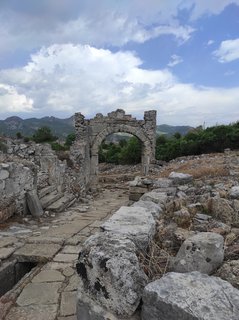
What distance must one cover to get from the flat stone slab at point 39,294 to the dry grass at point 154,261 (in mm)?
1375

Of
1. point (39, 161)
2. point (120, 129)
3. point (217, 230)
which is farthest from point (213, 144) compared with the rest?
point (217, 230)

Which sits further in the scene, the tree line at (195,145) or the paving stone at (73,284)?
Answer: the tree line at (195,145)

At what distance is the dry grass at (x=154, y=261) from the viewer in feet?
8.34

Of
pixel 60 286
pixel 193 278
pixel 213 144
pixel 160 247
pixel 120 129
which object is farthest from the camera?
pixel 213 144

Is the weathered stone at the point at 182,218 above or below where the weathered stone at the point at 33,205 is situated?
above

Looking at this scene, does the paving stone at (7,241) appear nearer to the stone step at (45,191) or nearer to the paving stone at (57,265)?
the paving stone at (57,265)

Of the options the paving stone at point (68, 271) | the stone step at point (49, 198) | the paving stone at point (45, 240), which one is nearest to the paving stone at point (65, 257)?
the paving stone at point (68, 271)

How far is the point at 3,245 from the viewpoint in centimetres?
512

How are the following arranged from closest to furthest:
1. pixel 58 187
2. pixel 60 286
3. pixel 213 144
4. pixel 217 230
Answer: pixel 217 230
pixel 60 286
pixel 58 187
pixel 213 144

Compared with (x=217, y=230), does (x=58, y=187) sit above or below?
below

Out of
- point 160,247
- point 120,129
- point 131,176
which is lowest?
point 131,176

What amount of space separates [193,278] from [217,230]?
3.91 ft

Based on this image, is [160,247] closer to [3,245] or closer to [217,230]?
[217,230]

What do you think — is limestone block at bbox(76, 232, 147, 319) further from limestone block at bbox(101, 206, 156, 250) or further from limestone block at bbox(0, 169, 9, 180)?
limestone block at bbox(0, 169, 9, 180)
